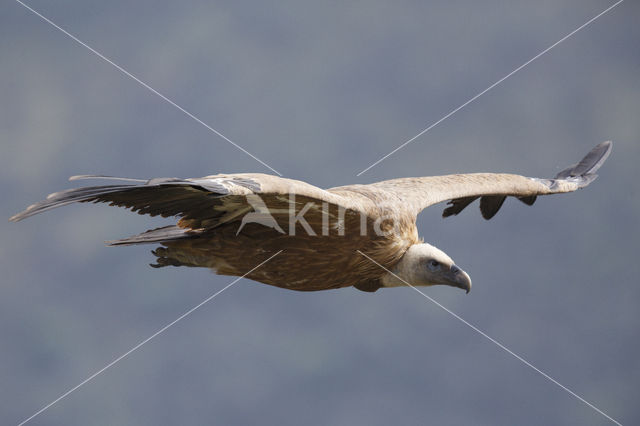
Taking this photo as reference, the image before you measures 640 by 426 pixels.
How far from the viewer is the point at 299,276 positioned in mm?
7098

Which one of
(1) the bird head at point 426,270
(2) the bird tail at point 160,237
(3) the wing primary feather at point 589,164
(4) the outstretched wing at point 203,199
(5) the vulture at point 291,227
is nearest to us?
(4) the outstretched wing at point 203,199

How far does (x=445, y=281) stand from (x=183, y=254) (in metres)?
2.19

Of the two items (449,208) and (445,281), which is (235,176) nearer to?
(445,281)

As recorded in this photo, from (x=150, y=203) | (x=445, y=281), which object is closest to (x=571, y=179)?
(x=445, y=281)

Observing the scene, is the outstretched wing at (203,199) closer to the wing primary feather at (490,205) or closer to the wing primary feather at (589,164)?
the wing primary feather at (490,205)

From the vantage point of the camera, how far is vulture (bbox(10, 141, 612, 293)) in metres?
6.01

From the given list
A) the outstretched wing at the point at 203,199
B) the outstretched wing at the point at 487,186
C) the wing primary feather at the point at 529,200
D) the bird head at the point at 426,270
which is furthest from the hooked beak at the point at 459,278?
the wing primary feather at the point at 529,200

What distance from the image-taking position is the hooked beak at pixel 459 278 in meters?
7.57

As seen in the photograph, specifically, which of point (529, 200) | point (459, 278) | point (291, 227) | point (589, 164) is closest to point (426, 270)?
point (459, 278)

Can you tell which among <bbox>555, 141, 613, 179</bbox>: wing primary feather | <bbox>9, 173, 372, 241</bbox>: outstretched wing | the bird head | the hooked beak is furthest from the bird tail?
<bbox>555, 141, 613, 179</bbox>: wing primary feather

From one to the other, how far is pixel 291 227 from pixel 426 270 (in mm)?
1397

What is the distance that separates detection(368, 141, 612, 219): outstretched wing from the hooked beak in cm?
59

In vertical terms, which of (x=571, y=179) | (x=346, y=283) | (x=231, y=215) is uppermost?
(x=571, y=179)

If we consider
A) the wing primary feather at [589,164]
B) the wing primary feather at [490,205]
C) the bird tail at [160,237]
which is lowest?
the bird tail at [160,237]
